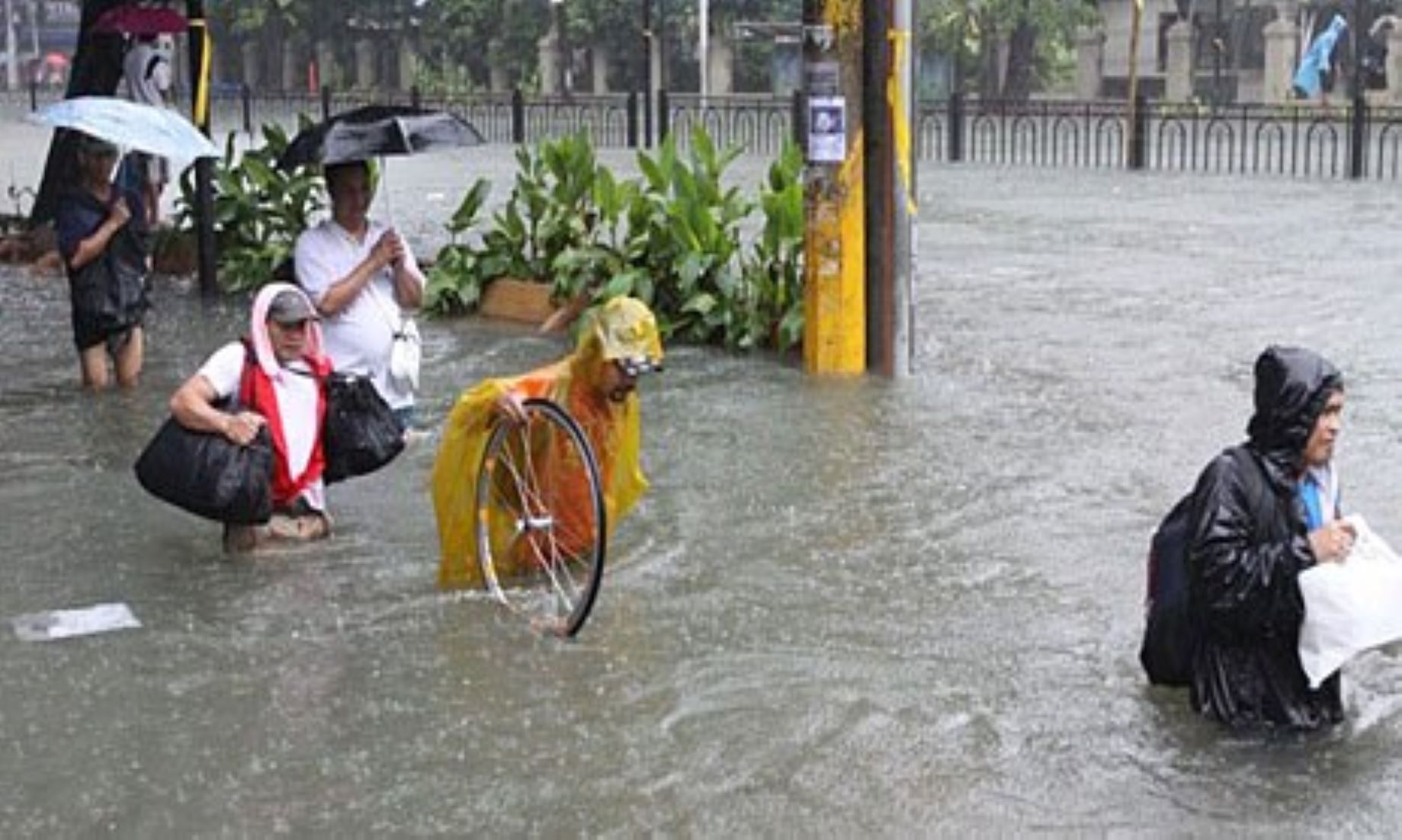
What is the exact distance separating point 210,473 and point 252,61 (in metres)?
55.4

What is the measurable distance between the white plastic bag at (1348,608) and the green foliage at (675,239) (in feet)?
20.5

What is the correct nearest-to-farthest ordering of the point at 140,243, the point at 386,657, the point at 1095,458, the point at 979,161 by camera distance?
1. the point at 386,657
2. the point at 1095,458
3. the point at 140,243
4. the point at 979,161

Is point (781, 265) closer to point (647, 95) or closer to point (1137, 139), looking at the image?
point (1137, 139)

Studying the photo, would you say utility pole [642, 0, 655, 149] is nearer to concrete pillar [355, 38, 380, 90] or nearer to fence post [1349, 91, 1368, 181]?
fence post [1349, 91, 1368, 181]

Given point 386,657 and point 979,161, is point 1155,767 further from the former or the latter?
point 979,161

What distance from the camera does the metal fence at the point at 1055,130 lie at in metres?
25.9

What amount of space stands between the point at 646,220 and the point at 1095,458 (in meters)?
3.92


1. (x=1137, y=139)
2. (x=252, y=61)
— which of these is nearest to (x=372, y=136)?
(x=1137, y=139)

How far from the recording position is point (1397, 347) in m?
11.7

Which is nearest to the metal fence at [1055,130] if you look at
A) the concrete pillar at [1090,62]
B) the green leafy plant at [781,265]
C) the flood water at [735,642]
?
the concrete pillar at [1090,62]

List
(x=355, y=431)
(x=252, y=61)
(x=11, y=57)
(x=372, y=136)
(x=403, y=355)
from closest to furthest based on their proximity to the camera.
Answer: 1. (x=355, y=431)
2. (x=372, y=136)
3. (x=403, y=355)
4. (x=252, y=61)
5. (x=11, y=57)

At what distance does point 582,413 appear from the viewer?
22.1 ft

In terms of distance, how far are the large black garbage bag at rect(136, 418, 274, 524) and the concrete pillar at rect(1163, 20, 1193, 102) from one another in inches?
1441

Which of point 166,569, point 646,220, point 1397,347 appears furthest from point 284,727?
point 1397,347
